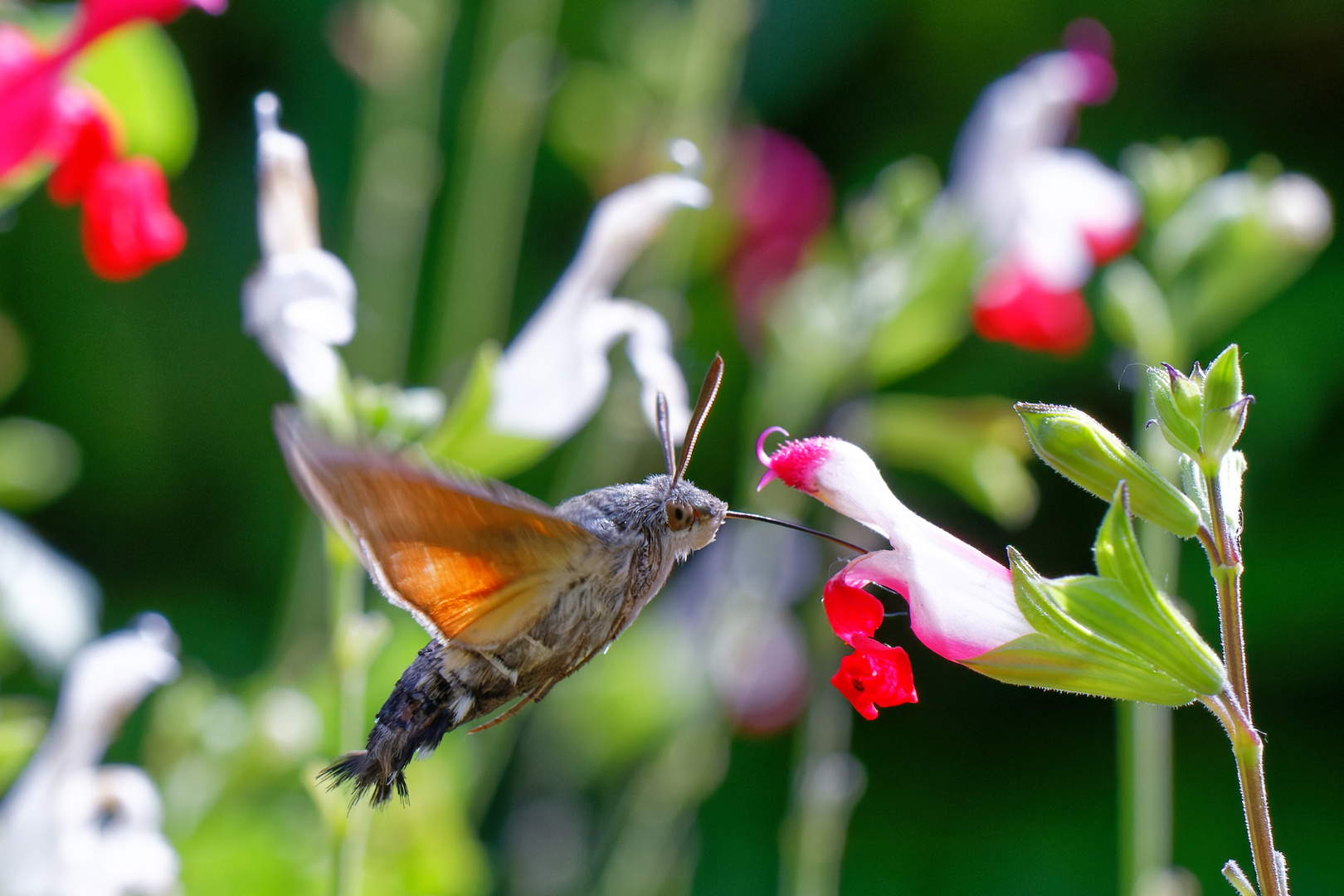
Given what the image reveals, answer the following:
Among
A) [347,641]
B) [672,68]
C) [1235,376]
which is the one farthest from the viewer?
[672,68]

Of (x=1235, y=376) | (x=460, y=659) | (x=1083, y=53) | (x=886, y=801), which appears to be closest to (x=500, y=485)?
(x=460, y=659)

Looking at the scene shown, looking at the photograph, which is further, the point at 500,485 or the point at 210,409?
the point at 210,409

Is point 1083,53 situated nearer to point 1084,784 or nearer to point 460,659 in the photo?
point 460,659

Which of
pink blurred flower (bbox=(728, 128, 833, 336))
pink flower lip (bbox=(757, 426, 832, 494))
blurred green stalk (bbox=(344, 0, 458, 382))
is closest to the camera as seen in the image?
pink flower lip (bbox=(757, 426, 832, 494))

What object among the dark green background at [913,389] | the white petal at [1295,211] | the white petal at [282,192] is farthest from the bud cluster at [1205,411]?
the dark green background at [913,389]

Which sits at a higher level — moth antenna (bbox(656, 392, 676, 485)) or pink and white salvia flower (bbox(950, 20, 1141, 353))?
pink and white salvia flower (bbox(950, 20, 1141, 353))

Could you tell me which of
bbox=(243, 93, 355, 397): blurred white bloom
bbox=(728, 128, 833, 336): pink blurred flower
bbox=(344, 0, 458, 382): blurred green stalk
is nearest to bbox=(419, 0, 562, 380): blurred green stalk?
bbox=(344, 0, 458, 382): blurred green stalk

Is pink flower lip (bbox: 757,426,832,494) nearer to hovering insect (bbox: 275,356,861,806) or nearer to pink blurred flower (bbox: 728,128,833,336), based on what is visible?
hovering insect (bbox: 275,356,861,806)
